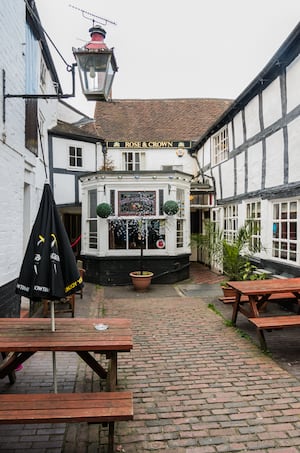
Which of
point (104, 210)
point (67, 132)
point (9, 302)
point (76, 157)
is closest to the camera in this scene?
point (9, 302)

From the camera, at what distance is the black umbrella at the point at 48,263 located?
3051 mm

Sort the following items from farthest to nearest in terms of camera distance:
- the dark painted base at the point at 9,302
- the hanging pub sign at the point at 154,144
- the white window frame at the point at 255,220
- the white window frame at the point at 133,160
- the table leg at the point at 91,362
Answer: the white window frame at the point at 133,160 → the hanging pub sign at the point at 154,144 → the white window frame at the point at 255,220 → the dark painted base at the point at 9,302 → the table leg at the point at 91,362

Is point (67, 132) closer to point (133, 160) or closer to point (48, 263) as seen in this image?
point (133, 160)

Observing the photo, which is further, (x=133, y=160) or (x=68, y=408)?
(x=133, y=160)

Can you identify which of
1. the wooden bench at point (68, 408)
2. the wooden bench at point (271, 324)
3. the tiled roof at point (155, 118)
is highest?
the tiled roof at point (155, 118)

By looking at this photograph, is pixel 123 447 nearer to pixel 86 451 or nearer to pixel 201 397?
pixel 86 451

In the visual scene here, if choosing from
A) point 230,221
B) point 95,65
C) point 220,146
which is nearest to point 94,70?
point 95,65

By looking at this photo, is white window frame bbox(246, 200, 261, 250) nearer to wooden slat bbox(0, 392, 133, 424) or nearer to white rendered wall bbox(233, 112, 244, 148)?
white rendered wall bbox(233, 112, 244, 148)

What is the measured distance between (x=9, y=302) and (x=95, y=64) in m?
3.72

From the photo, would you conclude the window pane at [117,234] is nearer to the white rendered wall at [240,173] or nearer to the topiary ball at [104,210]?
the topiary ball at [104,210]

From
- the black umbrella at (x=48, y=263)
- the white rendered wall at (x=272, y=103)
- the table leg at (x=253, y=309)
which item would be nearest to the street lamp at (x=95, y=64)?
the black umbrella at (x=48, y=263)

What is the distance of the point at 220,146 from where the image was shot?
11.9m

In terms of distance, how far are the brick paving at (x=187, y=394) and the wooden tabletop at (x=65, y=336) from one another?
2.35 feet

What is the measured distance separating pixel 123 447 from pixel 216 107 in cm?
1796
